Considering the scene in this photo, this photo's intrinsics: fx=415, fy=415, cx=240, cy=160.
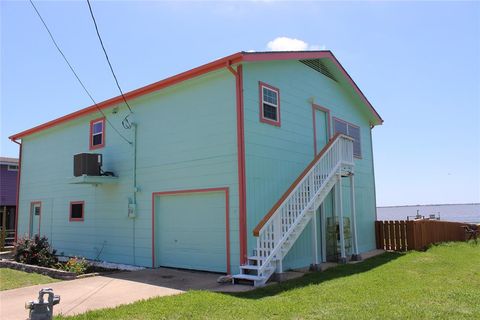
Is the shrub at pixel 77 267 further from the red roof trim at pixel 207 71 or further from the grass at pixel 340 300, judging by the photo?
the red roof trim at pixel 207 71

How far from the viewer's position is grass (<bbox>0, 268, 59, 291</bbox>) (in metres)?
9.57

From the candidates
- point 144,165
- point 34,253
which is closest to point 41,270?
point 34,253

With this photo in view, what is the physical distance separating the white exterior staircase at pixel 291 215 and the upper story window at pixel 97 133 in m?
7.58

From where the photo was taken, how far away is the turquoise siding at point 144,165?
1061 cm

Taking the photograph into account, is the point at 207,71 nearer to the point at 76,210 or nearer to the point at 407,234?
the point at 76,210

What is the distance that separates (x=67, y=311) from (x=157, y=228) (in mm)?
5445

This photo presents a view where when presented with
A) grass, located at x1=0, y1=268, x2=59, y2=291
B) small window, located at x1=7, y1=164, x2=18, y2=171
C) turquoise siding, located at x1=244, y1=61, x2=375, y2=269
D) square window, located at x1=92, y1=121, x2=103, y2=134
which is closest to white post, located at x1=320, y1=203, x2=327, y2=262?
turquoise siding, located at x1=244, y1=61, x2=375, y2=269

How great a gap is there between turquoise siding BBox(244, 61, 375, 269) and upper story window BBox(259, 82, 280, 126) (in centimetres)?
16

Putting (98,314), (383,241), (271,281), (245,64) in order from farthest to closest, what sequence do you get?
1. (383,241)
2. (245,64)
3. (271,281)
4. (98,314)

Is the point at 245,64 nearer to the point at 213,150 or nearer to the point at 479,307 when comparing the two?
the point at 213,150

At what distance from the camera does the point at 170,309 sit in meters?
6.61

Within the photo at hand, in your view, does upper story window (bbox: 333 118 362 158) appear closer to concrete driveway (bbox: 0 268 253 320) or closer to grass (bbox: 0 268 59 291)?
concrete driveway (bbox: 0 268 253 320)

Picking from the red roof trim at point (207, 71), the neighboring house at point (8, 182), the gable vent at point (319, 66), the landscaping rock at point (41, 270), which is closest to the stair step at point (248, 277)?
the landscaping rock at point (41, 270)

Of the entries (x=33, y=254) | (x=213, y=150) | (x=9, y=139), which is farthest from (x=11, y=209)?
(x=213, y=150)
